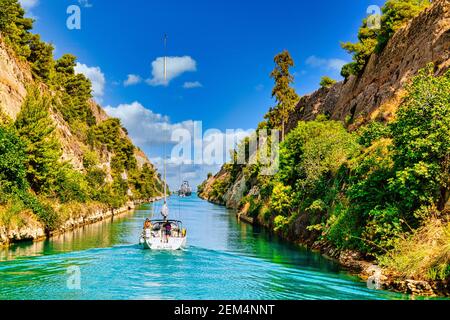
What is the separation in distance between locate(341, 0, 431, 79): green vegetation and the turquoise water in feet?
110

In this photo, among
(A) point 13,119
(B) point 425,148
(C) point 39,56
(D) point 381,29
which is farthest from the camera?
(C) point 39,56

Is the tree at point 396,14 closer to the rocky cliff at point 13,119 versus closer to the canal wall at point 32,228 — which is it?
the rocky cliff at point 13,119

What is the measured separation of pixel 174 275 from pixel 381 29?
4725 cm

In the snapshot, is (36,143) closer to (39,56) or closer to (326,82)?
(39,56)

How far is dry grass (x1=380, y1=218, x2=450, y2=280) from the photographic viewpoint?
1800 centimetres

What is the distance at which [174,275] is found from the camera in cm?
2275

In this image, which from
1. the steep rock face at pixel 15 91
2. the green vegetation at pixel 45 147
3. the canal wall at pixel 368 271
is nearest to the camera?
the canal wall at pixel 368 271

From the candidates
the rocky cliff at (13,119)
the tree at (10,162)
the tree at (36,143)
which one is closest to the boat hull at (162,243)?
the rocky cliff at (13,119)

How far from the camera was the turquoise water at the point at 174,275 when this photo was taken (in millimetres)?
18828

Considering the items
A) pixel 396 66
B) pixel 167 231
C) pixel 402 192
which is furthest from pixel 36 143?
pixel 396 66

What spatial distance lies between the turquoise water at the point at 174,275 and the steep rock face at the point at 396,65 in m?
18.5

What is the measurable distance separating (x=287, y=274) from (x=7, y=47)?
5086 cm

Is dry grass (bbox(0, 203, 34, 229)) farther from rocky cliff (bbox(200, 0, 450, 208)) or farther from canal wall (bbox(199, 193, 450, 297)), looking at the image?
rocky cliff (bbox(200, 0, 450, 208))
